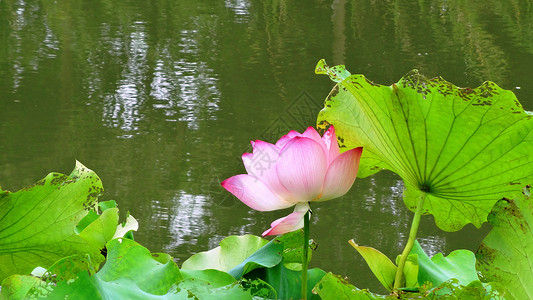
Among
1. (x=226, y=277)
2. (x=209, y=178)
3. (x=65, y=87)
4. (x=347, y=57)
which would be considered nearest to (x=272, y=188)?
(x=226, y=277)

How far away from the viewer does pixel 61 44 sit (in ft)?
13.7

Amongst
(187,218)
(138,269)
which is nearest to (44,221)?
(138,269)

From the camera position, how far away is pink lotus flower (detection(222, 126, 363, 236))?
0.39 metres

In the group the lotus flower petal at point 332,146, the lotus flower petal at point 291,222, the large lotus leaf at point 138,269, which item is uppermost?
the lotus flower petal at point 332,146

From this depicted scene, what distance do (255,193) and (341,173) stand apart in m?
0.05

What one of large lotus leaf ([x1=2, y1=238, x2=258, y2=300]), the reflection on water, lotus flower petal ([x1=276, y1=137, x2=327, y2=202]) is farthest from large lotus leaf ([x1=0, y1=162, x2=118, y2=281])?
the reflection on water

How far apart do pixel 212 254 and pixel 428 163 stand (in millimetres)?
190

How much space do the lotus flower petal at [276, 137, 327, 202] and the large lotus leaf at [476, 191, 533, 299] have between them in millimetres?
101

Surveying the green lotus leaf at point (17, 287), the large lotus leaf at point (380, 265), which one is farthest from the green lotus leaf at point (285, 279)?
the green lotus leaf at point (17, 287)

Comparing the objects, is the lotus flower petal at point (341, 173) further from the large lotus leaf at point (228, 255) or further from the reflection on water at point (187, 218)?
the reflection on water at point (187, 218)

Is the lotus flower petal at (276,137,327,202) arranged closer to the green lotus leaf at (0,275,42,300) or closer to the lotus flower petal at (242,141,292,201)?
the lotus flower petal at (242,141,292,201)

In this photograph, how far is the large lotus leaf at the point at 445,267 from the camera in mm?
474

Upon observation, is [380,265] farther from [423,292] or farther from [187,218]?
[187,218]

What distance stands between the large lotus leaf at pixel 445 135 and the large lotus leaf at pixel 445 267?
5cm
